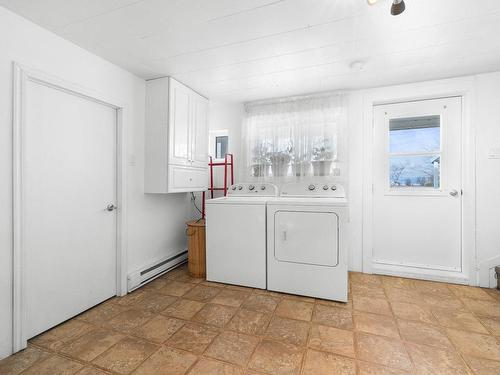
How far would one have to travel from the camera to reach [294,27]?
178 cm

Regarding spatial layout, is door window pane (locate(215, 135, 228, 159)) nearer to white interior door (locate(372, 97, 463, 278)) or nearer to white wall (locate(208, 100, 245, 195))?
white wall (locate(208, 100, 245, 195))

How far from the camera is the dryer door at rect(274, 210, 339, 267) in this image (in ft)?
7.60

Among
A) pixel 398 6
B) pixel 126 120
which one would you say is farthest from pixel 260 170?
pixel 398 6

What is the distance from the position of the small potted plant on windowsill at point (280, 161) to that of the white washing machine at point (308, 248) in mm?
879

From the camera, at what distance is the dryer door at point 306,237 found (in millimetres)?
2316

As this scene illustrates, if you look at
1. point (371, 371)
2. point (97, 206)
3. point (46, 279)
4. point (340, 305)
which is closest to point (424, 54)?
point (340, 305)

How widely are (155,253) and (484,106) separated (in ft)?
13.0

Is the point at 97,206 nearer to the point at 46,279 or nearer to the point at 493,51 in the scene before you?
the point at 46,279

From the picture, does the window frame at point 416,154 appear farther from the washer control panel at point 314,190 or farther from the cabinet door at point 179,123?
the cabinet door at point 179,123

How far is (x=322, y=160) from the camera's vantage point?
310 centimetres

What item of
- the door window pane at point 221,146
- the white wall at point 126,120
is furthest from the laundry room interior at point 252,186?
the door window pane at point 221,146

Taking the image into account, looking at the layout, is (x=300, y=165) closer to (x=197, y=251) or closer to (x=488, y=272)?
(x=197, y=251)

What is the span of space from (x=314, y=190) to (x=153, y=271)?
2.10 metres

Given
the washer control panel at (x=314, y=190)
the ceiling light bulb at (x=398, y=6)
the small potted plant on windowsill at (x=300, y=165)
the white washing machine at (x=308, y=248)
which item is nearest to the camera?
the ceiling light bulb at (x=398, y=6)
